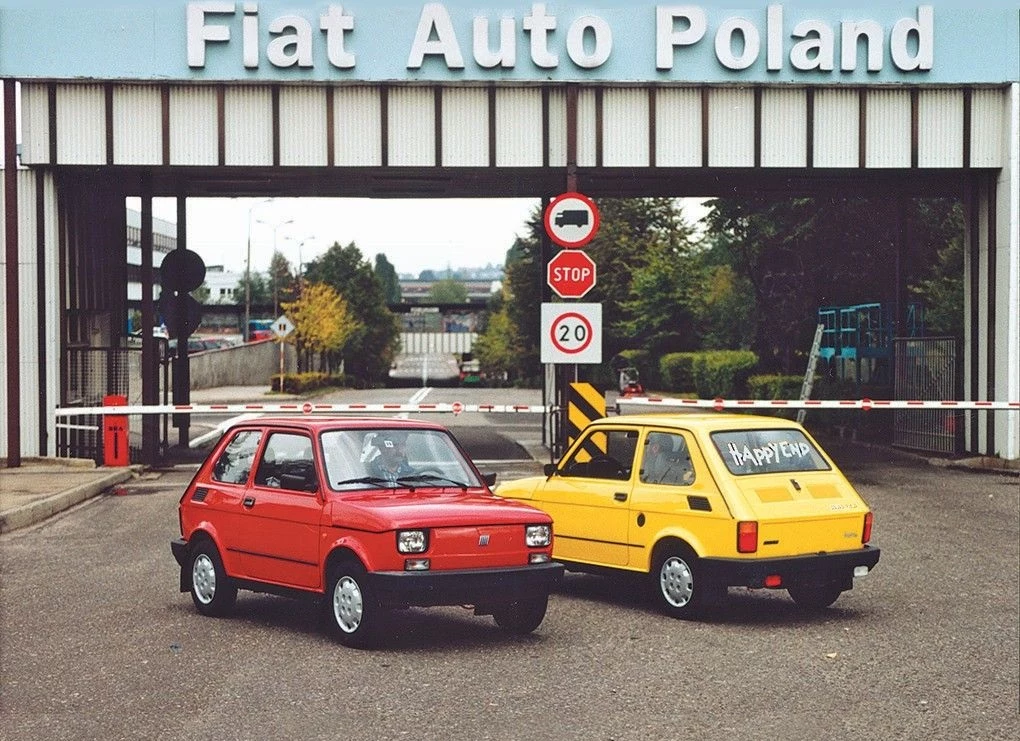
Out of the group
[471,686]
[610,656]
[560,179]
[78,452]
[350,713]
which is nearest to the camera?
[350,713]

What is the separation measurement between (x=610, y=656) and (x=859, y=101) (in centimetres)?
1747

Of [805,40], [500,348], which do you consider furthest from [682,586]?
[500,348]

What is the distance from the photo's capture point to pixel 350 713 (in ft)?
25.3

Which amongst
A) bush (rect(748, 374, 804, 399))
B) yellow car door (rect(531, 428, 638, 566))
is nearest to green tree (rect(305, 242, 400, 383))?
bush (rect(748, 374, 804, 399))

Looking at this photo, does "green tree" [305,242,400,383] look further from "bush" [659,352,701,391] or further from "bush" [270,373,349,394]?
"bush" [659,352,701,391]

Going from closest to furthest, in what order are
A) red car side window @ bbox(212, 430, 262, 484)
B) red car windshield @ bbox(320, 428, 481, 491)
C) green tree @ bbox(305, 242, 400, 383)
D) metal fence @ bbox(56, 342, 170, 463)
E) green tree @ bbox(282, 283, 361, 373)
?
1. red car windshield @ bbox(320, 428, 481, 491)
2. red car side window @ bbox(212, 430, 262, 484)
3. metal fence @ bbox(56, 342, 170, 463)
4. green tree @ bbox(282, 283, 361, 373)
5. green tree @ bbox(305, 242, 400, 383)

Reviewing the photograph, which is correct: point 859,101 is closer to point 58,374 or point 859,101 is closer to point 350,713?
point 58,374

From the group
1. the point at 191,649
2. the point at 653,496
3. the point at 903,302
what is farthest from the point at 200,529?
the point at 903,302

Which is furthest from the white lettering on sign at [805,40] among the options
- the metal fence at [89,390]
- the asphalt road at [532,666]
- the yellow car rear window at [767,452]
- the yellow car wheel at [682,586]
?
the yellow car wheel at [682,586]

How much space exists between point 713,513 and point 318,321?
2892 inches

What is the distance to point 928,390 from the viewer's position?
28016mm

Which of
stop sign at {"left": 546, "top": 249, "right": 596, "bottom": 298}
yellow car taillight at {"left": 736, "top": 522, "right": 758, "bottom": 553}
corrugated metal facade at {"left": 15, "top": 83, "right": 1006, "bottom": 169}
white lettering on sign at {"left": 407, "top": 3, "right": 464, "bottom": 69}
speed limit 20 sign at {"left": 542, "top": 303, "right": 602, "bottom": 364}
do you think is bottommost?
yellow car taillight at {"left": 736, "top": 522, "right": 758, "bottom": 553}

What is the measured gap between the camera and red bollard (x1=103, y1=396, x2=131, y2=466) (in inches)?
969

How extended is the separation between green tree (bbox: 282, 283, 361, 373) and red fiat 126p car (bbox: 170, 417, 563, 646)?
68.6 meters
